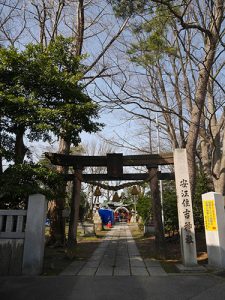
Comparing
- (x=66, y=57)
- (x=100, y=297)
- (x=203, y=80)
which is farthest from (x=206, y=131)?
(x=100, y=297)

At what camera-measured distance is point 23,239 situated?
7.90 meters

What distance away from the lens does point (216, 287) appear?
6.38m

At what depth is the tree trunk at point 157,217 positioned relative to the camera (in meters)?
10.2

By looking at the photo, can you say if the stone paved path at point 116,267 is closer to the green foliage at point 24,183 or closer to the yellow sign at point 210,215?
the yellow sign at point 210,215

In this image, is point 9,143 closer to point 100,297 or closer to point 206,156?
point 100,297

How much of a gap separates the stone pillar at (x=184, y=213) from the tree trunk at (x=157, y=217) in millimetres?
1513

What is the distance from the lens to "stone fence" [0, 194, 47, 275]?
303 inches

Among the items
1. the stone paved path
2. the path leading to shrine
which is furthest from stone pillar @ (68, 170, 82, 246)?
the path leading to shrine

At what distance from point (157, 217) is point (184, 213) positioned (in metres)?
1.77

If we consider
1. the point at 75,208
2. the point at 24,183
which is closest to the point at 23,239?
the point at 24,183

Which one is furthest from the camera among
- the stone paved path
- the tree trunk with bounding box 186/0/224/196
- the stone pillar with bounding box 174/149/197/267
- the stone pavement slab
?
the tree trunk with bounding box 186/0/224/196

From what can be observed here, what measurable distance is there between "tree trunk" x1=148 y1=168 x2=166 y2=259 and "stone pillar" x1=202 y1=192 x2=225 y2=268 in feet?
6.64

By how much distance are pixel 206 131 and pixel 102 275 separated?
29.8 ft

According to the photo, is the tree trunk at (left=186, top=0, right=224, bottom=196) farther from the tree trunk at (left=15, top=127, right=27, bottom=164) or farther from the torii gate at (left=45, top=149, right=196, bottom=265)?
the tree trunk at (left=15, top=127, right=27, bottom=164)
